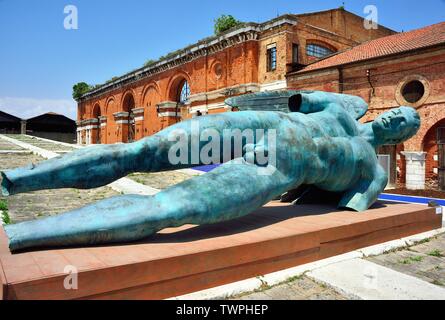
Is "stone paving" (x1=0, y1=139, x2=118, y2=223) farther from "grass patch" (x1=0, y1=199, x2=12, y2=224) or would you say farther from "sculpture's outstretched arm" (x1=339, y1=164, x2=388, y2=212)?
"sculpture's outstretched arm" (x1=339, y1=164, x2=388, y2=212)

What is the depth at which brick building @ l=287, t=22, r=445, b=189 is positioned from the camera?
39.1 ft

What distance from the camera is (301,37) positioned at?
17.1 m

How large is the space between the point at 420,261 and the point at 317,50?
55.3 feet

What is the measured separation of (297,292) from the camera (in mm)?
2488

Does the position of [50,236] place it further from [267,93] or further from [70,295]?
[267,93]

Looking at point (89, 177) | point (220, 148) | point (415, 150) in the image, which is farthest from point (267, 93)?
point (415, 150)

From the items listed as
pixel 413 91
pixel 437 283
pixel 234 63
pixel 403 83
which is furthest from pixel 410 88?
pixel 437 283

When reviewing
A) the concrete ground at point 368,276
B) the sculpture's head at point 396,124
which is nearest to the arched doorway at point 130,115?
the sculpture's head at point 396,124

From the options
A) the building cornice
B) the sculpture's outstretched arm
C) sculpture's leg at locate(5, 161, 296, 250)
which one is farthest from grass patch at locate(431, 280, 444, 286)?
the building cornice

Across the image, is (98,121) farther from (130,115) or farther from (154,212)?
(154,212)

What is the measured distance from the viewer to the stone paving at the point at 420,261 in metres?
2.95

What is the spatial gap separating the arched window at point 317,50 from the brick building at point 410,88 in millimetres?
3306

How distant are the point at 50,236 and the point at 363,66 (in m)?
13.8

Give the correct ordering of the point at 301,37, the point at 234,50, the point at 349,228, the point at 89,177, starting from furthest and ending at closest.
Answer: the point at 234,50
the point at 301,37
the point at 349,228
the point at 89,177
